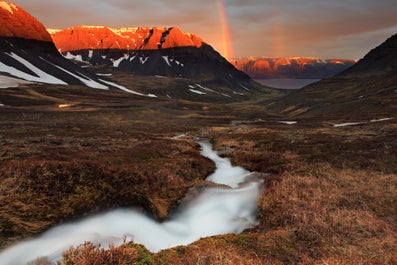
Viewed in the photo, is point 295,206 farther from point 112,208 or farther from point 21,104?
point 21,104

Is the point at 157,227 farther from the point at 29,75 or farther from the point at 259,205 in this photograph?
the point at 29,75

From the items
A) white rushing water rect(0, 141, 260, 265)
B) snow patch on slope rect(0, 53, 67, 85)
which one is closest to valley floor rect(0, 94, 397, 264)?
white rushing water rect(0, 141, 260, 265)

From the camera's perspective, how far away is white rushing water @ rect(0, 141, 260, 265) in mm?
10203

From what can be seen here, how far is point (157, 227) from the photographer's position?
13.9m

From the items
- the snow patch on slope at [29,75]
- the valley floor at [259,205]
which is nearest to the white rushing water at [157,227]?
the valley floor at [259,205]

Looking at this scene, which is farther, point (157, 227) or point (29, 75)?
point (29, 75)

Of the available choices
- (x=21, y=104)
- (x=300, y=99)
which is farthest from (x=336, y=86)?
(x=21, y=104)

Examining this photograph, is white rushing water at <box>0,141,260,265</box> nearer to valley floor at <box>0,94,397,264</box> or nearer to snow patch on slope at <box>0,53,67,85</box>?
valley floor at <box>0,94,397,264</box>

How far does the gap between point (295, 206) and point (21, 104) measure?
117 m

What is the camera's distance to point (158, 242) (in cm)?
1252

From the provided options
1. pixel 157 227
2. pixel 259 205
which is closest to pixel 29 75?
pixel 157 227

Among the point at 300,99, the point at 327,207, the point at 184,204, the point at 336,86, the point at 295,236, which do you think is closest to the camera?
the point at 295,236

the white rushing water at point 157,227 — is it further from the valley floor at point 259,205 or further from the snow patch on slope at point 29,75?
the snow patch on slope at point 29,75

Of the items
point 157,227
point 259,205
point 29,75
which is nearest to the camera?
point 157,227
